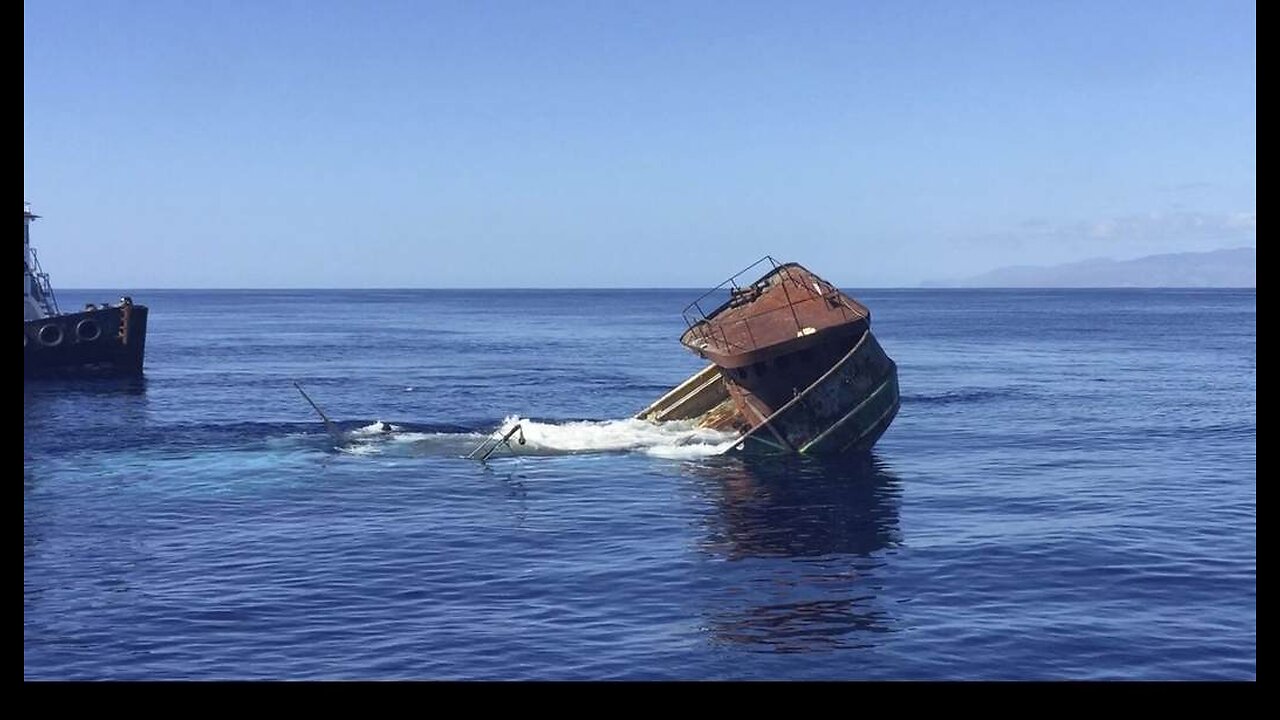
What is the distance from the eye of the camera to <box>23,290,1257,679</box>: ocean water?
2148 centimetres

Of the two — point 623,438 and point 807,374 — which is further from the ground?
point 807,374

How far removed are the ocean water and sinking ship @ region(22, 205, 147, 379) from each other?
12.2m

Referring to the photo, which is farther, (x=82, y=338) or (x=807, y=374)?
(x=82, y=338)

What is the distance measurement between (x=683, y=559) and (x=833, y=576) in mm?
3911

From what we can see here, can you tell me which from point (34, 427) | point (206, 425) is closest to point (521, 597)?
point (206, 425)

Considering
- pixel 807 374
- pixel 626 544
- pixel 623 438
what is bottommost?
pixel 626 544

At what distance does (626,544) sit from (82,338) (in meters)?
58.7

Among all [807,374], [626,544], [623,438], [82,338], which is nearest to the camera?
[626,544]

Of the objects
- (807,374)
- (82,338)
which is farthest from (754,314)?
(82,338)

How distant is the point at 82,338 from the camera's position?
76125 millimetres

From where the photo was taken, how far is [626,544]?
99.9ft

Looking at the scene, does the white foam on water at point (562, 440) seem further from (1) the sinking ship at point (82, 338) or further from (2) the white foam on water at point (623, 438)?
(1) the sinking ship at point (82, 338)

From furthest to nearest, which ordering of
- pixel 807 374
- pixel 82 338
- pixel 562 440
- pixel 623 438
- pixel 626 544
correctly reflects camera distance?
pixel 82 338 → pixel 562 440 → pixel 623 438 → pixel 807 374 → pixel 626 544

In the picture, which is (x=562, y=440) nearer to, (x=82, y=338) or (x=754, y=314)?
(x=754, y=314)
